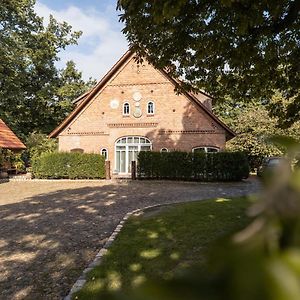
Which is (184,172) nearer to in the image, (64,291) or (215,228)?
(215,228)

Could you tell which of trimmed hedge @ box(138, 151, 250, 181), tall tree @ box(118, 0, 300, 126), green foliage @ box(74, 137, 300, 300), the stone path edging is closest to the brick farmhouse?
trimmed hedge @ box(138, 151, 250, 181)

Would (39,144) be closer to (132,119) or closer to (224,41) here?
(132,119)

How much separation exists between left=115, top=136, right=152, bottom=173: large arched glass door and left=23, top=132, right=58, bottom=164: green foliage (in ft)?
25.4

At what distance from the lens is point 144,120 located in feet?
94.0

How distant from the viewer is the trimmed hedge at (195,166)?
2306 cm

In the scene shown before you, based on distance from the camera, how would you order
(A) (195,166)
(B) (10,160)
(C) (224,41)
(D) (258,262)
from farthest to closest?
(B) (10,160) → (A) (195,166) → (C) (224,41) → (D) (258,262)

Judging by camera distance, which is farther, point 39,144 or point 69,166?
point 39,144

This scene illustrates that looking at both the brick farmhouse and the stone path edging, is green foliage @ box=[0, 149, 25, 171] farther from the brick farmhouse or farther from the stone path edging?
the stone path edging

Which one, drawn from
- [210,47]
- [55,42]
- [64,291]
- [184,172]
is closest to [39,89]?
[55,42]

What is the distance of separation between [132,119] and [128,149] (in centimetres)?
248

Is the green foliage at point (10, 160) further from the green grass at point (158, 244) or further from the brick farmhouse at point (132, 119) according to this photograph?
the green grass at point (158, 244)

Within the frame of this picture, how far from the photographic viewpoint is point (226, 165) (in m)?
23.0

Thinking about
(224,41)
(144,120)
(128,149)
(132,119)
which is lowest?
(128,149)

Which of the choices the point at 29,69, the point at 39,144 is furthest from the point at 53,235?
the point at 29,69
